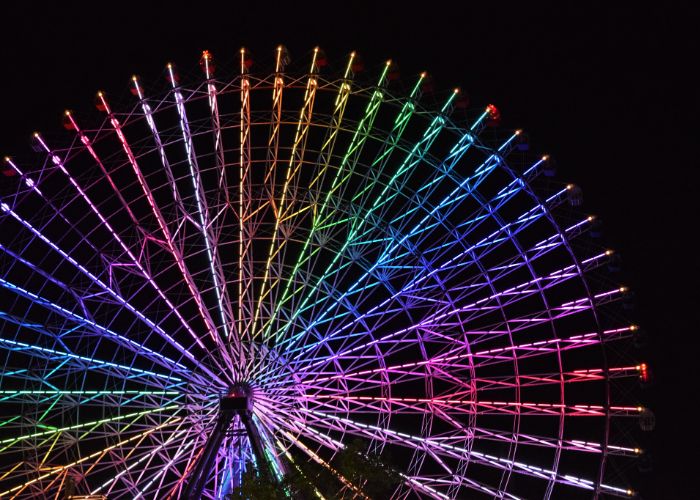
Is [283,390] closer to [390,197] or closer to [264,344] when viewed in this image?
[264,344]

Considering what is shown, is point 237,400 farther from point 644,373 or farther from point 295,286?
point 644,373

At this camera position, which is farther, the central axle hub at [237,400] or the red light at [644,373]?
the central axle hub at [237,400]

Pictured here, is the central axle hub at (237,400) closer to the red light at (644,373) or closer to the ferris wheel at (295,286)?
the ferris wheel at (295,286)

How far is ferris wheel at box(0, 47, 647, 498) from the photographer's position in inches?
1193

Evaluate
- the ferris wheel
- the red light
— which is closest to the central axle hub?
the ferris wheel

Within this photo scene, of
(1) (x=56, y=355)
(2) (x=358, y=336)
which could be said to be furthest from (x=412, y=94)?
(1) (x=56, y=355)

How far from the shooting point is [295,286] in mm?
31438

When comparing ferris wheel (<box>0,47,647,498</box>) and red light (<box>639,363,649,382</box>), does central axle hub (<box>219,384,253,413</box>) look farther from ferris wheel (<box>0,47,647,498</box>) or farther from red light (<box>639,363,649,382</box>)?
red light (<box>639,363,649,382</box>)

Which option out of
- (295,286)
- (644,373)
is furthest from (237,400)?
(644,373)

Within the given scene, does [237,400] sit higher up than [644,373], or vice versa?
[237,400]

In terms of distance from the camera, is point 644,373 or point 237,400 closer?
point 644,373

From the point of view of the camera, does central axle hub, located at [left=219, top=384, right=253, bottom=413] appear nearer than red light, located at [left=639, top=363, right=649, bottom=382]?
No

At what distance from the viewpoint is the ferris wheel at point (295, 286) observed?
30.3 m

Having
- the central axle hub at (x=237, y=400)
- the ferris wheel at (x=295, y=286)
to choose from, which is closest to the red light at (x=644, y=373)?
the ferris wheel at (x=295, y=286)
